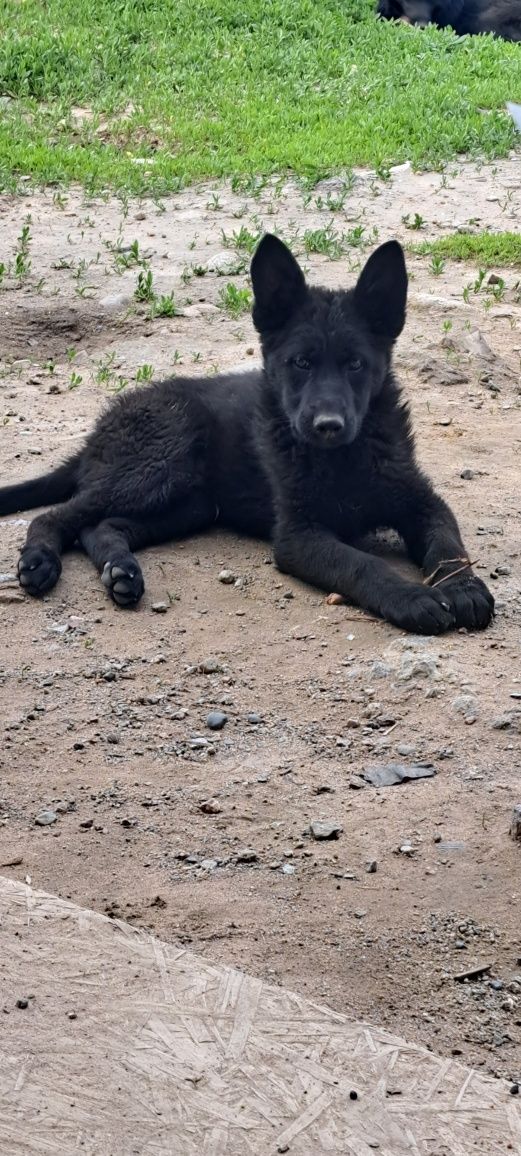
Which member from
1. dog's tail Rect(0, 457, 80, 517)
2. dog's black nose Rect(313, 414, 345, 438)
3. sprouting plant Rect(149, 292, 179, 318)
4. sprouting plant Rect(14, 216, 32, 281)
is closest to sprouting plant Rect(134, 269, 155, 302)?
sprouting plant Rect(149, 292, 179, 318)

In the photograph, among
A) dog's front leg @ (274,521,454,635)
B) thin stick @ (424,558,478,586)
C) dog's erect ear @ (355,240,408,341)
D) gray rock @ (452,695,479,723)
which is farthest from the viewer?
dog's erect ear @ (355,240,408,341)

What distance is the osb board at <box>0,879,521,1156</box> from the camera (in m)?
2.45

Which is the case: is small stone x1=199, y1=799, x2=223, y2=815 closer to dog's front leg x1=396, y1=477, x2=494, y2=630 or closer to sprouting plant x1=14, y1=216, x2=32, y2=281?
dog's front leg x1=396, y1=477, x2=494, y2=630

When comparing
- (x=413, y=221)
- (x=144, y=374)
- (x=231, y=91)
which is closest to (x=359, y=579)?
(x=144, y=374)

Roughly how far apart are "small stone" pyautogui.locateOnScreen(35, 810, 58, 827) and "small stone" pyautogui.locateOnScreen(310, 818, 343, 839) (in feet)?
2.20

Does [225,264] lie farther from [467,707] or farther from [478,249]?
[467,707]

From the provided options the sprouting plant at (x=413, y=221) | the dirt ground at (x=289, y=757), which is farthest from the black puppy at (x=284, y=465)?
the sprouting plant at (x=413, y=221)

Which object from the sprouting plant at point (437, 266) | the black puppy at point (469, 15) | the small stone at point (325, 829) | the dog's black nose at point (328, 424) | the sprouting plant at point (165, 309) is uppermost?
the black puppy at point (469, 15)

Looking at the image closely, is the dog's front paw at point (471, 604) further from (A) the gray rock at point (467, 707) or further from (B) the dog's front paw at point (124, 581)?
(B) the dog's front paw at point (124, 581)

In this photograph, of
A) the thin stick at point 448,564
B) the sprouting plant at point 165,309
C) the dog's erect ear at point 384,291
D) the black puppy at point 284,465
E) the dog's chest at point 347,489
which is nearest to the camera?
the thin stick at point 448,564

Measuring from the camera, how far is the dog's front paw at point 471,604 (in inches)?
181

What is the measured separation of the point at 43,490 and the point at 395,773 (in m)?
2.68

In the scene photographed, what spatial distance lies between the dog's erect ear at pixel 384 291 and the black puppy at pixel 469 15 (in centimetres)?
1087

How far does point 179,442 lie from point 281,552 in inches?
32.7
